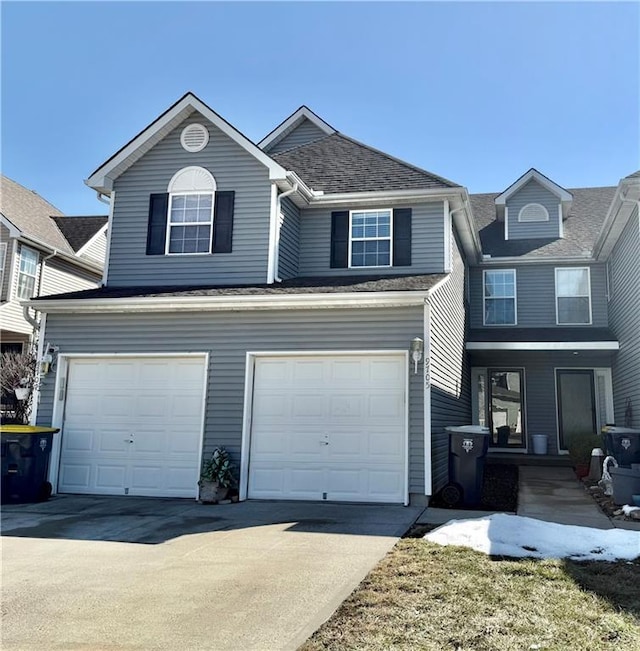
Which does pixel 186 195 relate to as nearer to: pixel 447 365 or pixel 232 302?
pixel 232 302

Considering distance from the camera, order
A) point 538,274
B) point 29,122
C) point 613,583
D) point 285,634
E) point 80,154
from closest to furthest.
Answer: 1. point 285,634
2. point 613,583
3. point 29,122
4. point 80,154
5. point 538,274

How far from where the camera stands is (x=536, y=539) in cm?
631

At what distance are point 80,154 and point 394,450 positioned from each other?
10.7 metres

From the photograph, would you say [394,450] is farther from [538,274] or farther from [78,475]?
[538,274]

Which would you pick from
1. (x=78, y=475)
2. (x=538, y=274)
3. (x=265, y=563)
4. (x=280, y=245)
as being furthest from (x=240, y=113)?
(x=265, y=563)

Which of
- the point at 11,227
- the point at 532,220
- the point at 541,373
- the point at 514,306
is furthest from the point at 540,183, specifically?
the point at 11,227

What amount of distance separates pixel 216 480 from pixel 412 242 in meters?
5.78

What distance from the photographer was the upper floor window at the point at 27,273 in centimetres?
1709

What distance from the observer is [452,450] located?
31.2 ft

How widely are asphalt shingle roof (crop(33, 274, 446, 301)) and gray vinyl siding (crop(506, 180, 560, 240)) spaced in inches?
296

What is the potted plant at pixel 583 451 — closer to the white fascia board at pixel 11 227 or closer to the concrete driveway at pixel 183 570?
the concrete driveway at pixel 183 570

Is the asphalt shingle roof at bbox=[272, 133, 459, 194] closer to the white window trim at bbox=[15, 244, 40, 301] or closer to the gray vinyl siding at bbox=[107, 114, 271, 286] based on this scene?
the gray vinyl siding at bbox=[107, 114, 271, 286]

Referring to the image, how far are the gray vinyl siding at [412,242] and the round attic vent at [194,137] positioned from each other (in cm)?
242

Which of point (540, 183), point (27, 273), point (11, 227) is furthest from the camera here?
point (27, 273)
